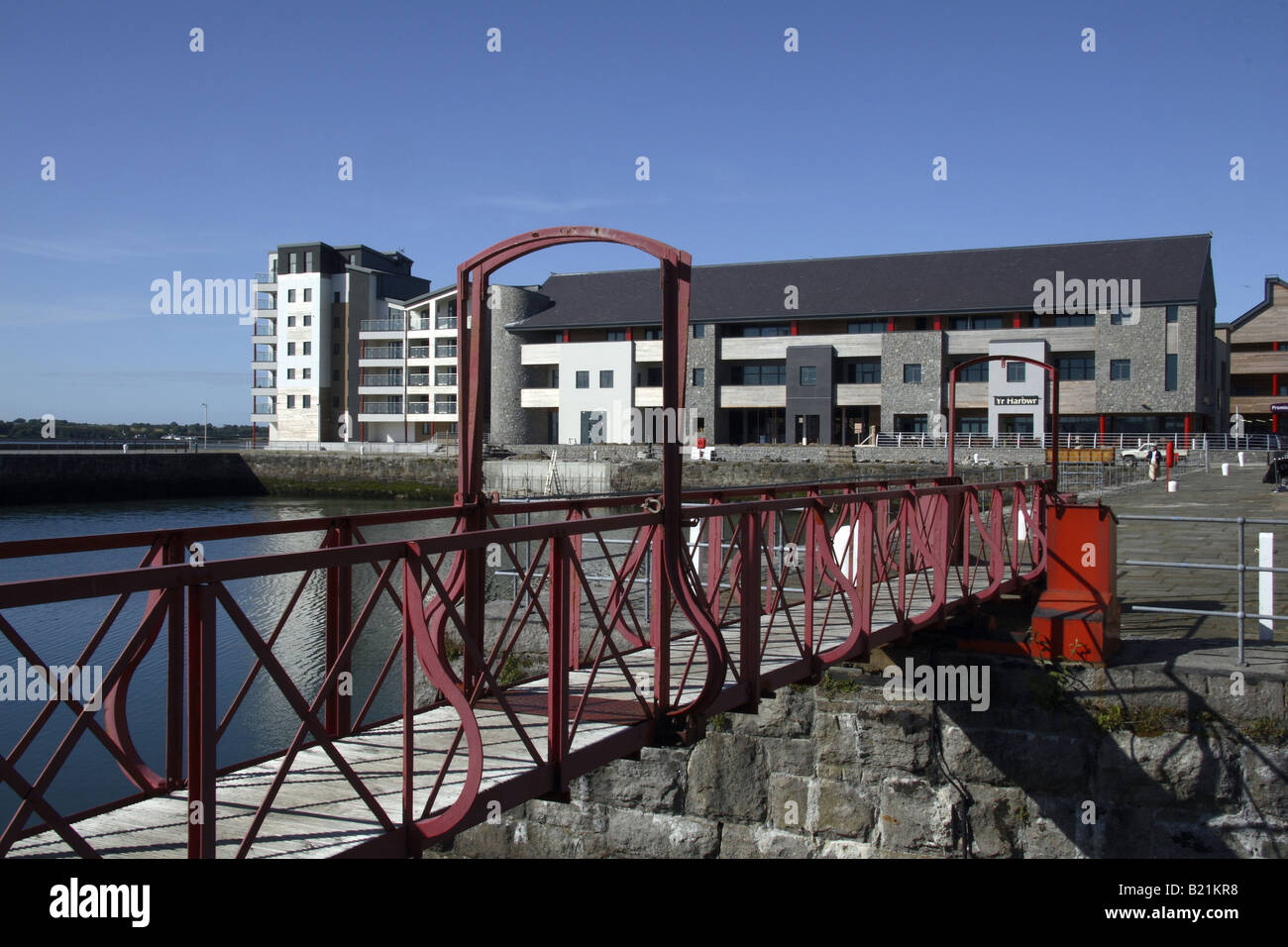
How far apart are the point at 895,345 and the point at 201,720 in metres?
61.6

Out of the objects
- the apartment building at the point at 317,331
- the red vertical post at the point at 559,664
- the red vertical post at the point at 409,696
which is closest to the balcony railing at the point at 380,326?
the apartment building at the point at 317,331

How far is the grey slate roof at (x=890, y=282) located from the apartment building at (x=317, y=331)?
65.6 ft

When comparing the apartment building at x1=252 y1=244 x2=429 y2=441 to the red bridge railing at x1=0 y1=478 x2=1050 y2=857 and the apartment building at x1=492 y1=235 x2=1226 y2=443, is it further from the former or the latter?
the red bridge railing at x1=0 y1=478 x2=1050 y2=857

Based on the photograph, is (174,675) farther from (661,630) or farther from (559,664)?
(661,630)

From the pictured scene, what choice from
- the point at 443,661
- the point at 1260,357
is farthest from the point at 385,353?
the point at 443,661

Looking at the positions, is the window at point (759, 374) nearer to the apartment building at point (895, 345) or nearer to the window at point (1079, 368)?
the apartment building at point (895, 345)

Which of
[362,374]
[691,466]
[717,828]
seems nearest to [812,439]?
[691,466]

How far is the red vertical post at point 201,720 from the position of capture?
351cm

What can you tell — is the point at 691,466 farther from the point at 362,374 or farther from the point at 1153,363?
the point at 362,374

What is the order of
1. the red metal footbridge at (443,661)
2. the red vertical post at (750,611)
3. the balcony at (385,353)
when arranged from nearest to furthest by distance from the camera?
the red metal footbridge at (443,661) → the red vertical post at (750,611) → the balcony at (385,353)

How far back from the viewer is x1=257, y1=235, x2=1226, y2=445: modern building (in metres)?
57.3

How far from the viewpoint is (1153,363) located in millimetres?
56531

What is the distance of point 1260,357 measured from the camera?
75.4m

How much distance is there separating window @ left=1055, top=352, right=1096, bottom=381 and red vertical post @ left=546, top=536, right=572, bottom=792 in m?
58.0
